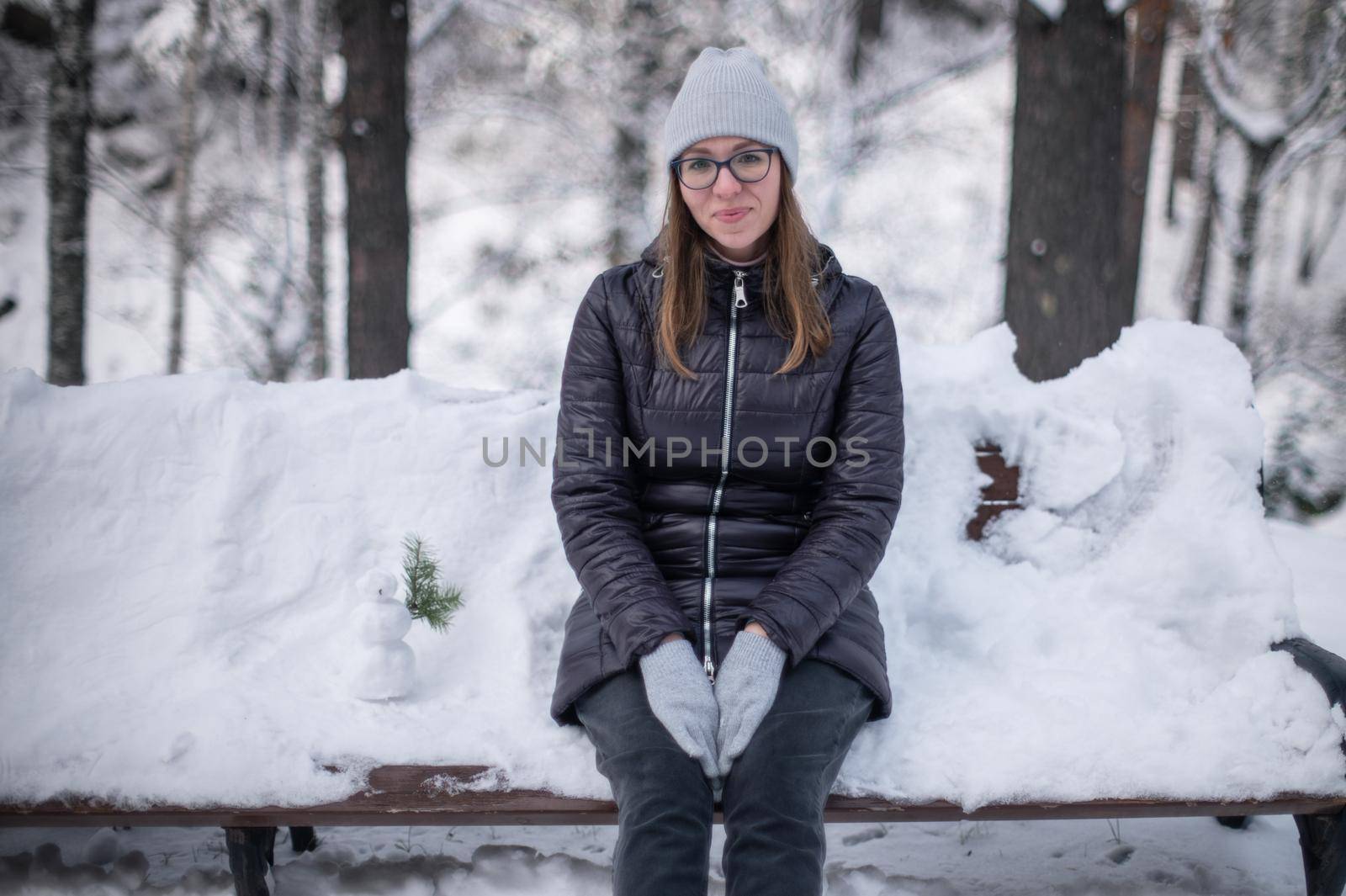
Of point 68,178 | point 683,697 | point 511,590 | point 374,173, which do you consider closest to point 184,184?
point 68,178

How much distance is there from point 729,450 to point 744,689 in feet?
1.90

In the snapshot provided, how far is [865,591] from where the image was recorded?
2240 millimetres

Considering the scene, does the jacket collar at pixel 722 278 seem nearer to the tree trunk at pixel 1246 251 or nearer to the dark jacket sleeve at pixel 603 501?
the dark jacket sleeve at pixel 603 501

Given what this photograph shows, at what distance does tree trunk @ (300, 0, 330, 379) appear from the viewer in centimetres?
731

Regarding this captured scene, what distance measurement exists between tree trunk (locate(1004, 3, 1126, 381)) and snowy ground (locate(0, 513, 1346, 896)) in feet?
6.48

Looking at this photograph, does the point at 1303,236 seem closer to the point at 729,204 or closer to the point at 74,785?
the point at 729,204

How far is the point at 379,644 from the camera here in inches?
86.5

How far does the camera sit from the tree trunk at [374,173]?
497 cm

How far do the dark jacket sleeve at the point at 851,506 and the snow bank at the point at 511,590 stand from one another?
1.38 feet

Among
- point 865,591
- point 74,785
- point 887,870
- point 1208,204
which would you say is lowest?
point 887,870

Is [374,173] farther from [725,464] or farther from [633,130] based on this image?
[725,464]

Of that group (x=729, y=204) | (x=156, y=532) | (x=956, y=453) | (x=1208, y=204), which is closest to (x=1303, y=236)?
(x=1208, y=204)

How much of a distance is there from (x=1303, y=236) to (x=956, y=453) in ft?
47.5

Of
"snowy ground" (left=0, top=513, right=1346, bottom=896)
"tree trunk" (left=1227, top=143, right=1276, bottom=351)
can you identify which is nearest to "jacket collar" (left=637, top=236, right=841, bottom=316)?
"snowy ground" (left=0, top=513, right=1346, bottom=896)
